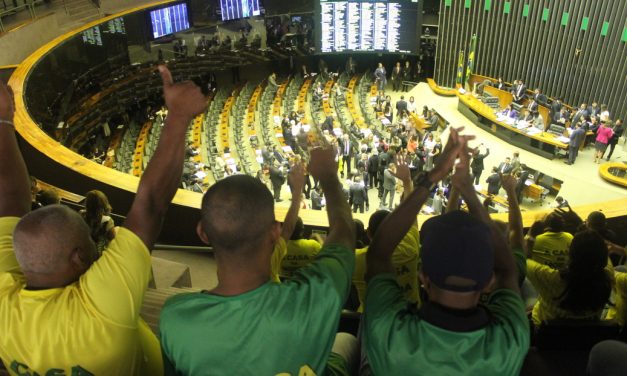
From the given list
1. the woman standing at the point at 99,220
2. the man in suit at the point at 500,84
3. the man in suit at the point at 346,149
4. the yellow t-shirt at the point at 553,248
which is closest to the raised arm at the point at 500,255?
the yellow t-shirt at the point at 553,248

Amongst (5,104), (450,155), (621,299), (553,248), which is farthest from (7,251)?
(553,248)

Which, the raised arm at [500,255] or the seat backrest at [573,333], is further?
the seat backrest at [573,333]

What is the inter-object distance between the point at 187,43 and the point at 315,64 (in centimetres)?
525

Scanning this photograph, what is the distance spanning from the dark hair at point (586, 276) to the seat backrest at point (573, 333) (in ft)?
0.31

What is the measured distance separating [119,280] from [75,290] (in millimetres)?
152

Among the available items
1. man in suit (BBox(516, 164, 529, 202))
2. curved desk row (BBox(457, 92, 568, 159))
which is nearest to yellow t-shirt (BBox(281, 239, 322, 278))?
man in suit (BBox(516, 164, 529, 202))

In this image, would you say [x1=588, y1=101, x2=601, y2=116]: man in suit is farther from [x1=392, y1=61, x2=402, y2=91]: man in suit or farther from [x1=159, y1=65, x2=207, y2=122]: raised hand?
[x1=159, y1=65, x2=207, y2=122]: raised hand

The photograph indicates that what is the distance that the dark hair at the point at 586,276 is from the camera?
8.82 ft

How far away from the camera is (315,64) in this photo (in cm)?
1998

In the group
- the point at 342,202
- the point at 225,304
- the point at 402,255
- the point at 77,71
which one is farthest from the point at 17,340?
the point at 77,71

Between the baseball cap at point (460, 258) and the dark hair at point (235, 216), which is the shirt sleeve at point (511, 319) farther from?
the dark hair at point (235, 216)

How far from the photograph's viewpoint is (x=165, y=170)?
176 cm

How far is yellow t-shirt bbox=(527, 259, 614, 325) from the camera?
2809 mm

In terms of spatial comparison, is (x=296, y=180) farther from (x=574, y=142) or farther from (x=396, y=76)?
(x=396, y=76)
